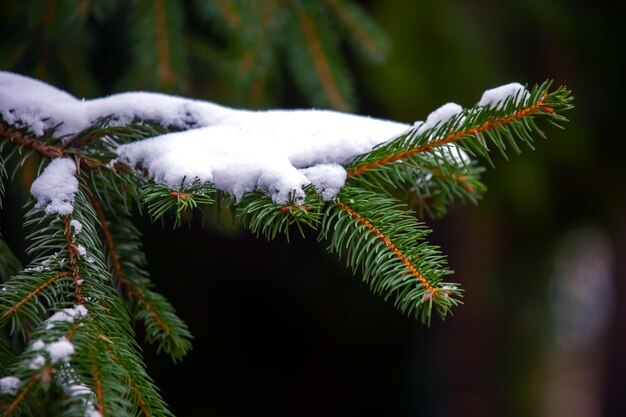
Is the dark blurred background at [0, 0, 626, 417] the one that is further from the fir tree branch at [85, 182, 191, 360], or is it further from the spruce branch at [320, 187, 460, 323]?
the spruce branch at [320, 187, 460, 323]

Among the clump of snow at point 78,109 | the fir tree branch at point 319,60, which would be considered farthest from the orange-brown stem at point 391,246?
the fir tree branch at point 319,60

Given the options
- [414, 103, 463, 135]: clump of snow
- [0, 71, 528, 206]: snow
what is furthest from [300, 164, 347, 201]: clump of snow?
[414, 103, 463, 135]: clump of snow

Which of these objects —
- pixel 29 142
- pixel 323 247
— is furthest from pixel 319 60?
pixel 323 247

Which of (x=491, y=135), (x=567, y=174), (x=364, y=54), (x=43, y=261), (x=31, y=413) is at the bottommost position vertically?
(x=31, y=413)

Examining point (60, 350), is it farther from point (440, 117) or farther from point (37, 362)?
point (440, 117)

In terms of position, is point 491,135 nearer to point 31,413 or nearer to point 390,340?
point 31,413

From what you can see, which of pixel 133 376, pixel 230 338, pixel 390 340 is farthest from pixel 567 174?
pixel 133 376

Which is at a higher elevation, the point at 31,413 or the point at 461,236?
the point at 461,236
